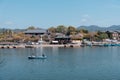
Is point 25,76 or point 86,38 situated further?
point 86,38

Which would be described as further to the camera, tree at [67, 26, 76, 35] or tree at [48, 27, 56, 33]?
tree at [48, 27, 56, 33]

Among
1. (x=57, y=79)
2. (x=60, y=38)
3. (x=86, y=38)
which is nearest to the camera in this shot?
(x=57, y=79)

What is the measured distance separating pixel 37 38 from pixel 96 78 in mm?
56499

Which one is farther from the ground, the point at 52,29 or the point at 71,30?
the point at 52,29

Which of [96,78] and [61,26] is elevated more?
[61,26]

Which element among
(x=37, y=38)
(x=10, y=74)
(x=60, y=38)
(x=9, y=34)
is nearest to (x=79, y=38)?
(x=60, y=38)

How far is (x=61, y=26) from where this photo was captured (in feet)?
278

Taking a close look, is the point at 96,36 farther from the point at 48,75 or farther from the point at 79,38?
the point at 48,75

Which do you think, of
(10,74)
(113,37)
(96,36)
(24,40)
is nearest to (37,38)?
(24,40)

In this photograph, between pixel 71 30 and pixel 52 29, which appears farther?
pixel 52 29

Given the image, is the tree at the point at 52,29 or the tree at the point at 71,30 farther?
the tree at the point at 52,29

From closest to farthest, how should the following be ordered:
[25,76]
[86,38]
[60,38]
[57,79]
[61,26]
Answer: [57,79], [25,76], [60,38], [86,38], [61,26]

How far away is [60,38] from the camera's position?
2849 inches

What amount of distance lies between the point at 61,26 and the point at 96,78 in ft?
218
